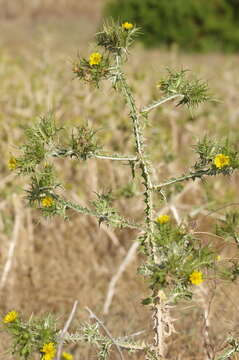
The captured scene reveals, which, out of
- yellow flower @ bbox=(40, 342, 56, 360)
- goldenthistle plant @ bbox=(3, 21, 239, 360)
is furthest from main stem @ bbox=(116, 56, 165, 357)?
yellow flower @ bbox=(40, 342, 56, 360)

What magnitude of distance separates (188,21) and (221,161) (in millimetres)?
8279

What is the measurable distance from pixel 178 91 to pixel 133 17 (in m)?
7.99

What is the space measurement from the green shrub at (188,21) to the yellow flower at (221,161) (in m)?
8.00

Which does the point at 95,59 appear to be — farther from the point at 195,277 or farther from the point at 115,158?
the point at 195,277

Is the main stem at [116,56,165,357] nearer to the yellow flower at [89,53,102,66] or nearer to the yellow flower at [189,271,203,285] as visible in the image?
the yellow flower at [89,53,102,66]

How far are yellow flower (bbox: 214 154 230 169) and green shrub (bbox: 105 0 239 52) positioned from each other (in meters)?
8.00

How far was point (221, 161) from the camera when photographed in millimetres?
1400

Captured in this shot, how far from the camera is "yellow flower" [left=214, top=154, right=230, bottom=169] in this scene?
139 centimetres

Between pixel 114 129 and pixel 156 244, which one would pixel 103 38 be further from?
pixel 114 129

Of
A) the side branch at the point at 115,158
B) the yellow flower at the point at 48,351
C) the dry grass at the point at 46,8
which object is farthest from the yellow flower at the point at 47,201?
the dry grass at the point at 46,8

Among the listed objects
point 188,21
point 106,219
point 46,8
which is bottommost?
point 106,219

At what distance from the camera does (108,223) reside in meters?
1.48

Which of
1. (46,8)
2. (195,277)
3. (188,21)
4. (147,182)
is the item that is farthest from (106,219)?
(46,8)

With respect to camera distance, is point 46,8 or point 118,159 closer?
point 118,159
